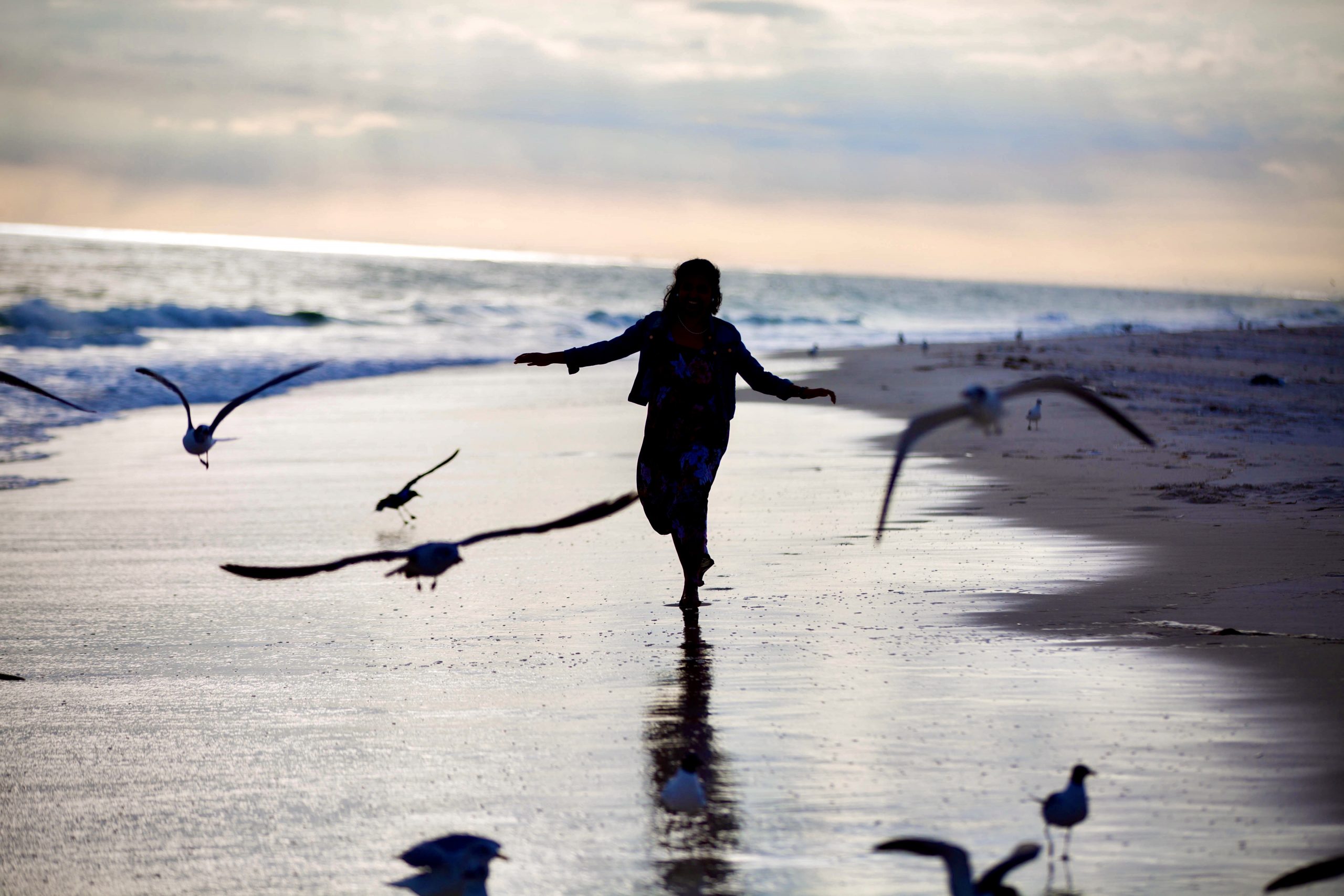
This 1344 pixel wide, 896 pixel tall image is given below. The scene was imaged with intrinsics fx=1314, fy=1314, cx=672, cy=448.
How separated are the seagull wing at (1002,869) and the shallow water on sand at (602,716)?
37 cm

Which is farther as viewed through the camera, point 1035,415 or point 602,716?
point 1035,415

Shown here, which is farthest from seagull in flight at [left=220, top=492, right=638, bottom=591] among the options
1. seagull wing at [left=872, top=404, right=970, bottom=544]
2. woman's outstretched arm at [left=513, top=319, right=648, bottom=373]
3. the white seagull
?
woman's outstretched arm at [left=513, top=319, right=648, bottom=373]

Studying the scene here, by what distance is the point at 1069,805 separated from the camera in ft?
11.7

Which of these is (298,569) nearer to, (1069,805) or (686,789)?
(686,789)

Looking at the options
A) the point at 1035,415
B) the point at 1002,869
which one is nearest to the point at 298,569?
the point at 1002,869

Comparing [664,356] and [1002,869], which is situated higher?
[664,356]

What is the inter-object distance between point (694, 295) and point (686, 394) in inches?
20.2

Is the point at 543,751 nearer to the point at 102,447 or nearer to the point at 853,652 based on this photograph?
the point at 853,652

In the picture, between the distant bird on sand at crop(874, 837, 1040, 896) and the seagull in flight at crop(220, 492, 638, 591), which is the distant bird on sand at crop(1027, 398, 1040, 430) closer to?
the seagull in flight at crop(220, 492, 638, 591)

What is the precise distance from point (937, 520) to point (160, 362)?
17815mm

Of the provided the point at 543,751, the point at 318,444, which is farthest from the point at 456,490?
the point at 543,751

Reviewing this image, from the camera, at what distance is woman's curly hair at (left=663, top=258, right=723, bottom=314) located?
6520 millimetres

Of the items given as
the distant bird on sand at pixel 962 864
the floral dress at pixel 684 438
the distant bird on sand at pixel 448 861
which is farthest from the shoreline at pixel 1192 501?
the distant bird on sand at pixel 448 861

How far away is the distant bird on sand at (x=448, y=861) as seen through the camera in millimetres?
3320
